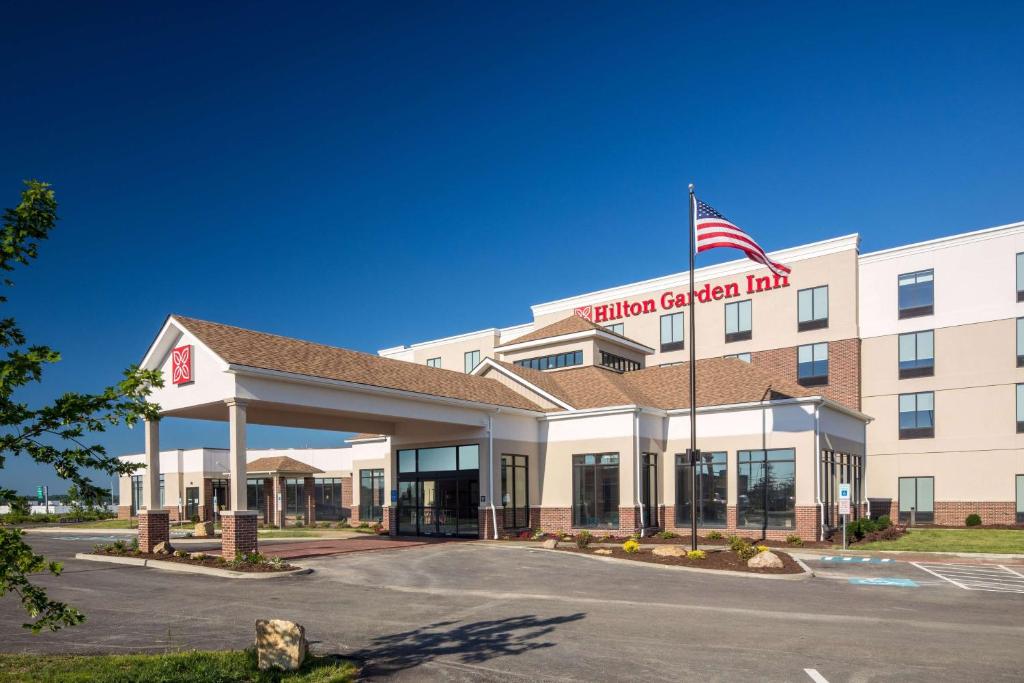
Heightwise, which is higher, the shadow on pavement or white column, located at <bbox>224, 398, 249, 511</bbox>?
white column, located at <bbox>224, 398, 249, 511</bbox>

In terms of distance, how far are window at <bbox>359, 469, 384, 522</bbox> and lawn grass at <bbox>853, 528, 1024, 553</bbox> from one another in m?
25.0

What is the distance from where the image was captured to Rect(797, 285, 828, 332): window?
4159 cm

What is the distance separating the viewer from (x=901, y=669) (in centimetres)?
975

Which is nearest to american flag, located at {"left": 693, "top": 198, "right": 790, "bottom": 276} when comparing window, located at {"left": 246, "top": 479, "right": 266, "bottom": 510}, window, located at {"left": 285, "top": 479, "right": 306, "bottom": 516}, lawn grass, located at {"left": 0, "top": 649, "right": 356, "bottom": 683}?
lawn grass, located at {"left": 0, "top": 649, "right": 356, "bottom": 683}

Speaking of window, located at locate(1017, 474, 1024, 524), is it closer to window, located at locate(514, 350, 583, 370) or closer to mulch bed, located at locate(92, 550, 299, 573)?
window, located at locate(514, 350, 583, 370)

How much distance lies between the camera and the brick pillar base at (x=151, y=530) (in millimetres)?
23156

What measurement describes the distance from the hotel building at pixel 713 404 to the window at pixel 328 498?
4.09m

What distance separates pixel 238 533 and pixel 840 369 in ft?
108

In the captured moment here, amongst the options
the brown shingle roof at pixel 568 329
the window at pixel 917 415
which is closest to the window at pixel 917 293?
the window at pixel 917 415

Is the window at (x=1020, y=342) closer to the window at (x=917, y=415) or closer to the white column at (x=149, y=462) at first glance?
the window at (x=917, y=415)

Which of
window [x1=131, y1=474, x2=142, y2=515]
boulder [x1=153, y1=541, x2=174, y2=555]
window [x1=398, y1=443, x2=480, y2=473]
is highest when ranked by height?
window [x1=398, y1=443, x2=480, y2=473]

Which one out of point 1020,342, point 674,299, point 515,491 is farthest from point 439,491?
point 1020,342

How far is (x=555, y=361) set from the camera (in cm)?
3828

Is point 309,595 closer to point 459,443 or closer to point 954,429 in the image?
point 459,443
